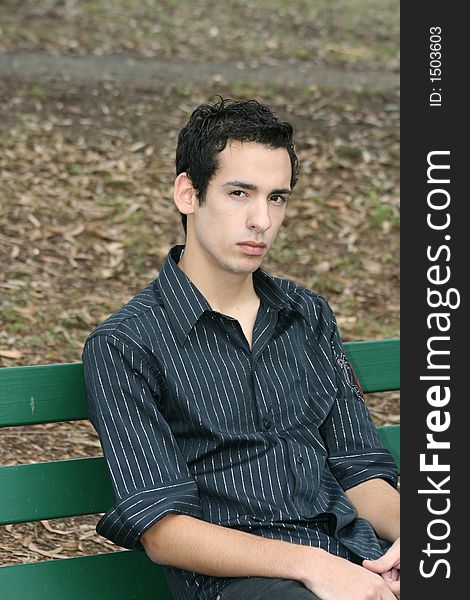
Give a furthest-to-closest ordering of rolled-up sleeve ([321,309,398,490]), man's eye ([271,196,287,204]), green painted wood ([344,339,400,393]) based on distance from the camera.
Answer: green painted wood ([344,339,400,393])
rolled-up sleeve ([321,309,398,490])
man's eye ([271,196,287,204])

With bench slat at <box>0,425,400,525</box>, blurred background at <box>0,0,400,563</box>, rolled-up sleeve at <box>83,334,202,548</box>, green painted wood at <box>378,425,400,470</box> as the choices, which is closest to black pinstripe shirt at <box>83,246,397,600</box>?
rolled-up sleeve at <box>83,334,202,548</box>

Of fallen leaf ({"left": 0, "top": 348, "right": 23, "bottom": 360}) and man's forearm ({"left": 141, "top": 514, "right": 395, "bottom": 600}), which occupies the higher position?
fallen leaf ({"left": 0, "top": 348, "right": 23, "bottom": 360})

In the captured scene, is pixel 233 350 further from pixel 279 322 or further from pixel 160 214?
pixel 160 214

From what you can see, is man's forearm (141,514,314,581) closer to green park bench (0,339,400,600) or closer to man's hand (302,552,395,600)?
man's hand (302,552,395,600)

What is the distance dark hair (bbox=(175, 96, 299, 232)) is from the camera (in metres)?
3.36

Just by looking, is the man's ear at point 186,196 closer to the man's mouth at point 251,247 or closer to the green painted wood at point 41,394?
the man's mouth at point 251,247

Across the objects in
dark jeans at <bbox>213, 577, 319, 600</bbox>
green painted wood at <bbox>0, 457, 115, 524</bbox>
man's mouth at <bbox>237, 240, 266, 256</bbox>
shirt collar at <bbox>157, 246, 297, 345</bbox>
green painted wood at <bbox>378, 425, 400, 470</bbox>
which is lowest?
dark jeans at <bbox>213, 577, 319, 600</bbox>

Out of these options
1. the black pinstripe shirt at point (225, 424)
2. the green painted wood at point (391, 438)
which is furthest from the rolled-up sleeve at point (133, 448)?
the green painted wood at point (391, 438)

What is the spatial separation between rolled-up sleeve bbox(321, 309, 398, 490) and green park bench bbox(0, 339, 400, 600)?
655 millimetres

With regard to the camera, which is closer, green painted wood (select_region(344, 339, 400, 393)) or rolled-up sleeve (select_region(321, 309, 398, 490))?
rolled-up sleeve (select_region(321, 309, 398, 490))

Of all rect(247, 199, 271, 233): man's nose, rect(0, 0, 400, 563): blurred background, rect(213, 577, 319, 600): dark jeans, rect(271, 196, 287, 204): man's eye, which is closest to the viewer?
rect(213, 577, 319, 600): dark jeans

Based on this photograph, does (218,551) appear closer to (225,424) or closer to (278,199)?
(225,424)

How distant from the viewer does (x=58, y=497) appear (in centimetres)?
351

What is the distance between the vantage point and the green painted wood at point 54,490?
11.3 ft
